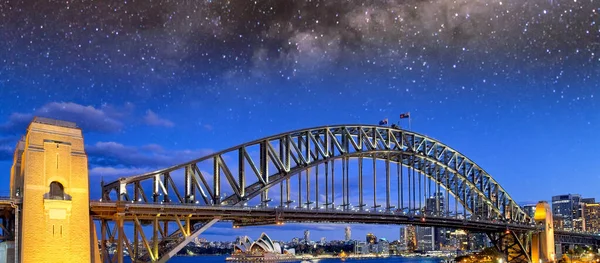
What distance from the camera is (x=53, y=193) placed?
35906 millimetres

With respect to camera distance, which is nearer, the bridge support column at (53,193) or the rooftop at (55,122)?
the bridge support column at (53,193)

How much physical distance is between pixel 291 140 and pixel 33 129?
27.7 m

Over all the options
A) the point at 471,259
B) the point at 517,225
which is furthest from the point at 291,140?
the point at 471,259

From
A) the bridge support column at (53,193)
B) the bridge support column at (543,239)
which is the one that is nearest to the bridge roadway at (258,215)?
the bridge support column at (53,193)

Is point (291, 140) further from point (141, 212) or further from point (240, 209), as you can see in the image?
point (141, 212)

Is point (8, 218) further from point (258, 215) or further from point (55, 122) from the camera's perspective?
point (258, 215)

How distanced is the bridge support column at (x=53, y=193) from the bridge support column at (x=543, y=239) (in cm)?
7934

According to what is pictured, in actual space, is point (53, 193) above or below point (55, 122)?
below

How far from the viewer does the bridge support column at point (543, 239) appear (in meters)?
101

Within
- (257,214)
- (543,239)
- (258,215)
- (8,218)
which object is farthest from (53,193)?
(543,239)

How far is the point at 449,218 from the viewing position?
81.4m

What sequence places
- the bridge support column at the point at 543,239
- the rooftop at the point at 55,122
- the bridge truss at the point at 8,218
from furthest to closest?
1. the bridge support column at the point at 543,239
2. the rooftop at the point at 55,122
3. the bridge truss at the point at 8,218

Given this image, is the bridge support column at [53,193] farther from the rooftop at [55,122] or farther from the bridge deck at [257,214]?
the bridge deck at [257,214]

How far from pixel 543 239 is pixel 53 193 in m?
84.1
